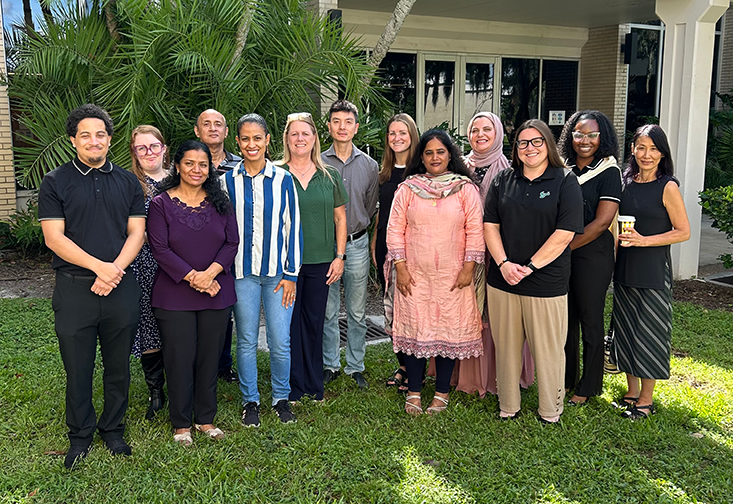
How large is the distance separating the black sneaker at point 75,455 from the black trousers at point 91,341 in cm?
3

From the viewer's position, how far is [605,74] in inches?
590

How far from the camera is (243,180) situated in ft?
13.3

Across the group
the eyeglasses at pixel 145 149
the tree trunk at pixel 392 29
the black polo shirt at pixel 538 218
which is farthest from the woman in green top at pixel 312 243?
the tree trunk at pixel 392 29

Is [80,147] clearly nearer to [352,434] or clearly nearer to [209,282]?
[209,282]

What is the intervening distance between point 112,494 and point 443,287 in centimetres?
226

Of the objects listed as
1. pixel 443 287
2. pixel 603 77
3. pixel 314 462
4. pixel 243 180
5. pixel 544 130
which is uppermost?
pixel 603 77

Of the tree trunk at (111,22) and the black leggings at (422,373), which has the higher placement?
the tree trunk at (111,22)

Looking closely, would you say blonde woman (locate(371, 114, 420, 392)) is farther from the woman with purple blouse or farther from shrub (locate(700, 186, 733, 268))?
shrub (locate(700, 186, 733, 268))

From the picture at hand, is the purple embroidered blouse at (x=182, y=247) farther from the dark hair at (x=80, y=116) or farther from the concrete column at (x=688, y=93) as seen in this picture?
the concrete column at (x=688, y=93)

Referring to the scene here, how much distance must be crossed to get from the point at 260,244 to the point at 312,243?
0.44 metres

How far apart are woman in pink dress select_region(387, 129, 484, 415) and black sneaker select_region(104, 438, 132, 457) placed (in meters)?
1.79

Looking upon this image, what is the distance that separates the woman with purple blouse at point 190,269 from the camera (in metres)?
3.70

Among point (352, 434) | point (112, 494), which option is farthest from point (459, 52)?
point (112, 494)

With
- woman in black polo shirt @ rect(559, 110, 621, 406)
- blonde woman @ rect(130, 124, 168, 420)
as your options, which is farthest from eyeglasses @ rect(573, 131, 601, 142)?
blonde woman @ rect(130, 124, 168, 420)
